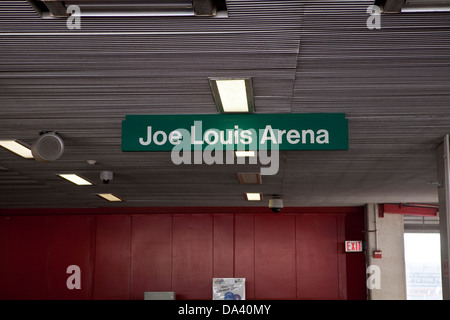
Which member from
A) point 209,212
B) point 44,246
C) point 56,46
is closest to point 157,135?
point 56,46

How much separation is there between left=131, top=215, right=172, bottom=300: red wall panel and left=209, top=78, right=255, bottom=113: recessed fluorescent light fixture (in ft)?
28.0

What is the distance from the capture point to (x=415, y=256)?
50.3 feet

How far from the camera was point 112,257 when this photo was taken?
44.2ft

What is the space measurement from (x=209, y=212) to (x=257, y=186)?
3.34 m

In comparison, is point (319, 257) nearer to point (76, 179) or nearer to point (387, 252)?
point (387, 252)

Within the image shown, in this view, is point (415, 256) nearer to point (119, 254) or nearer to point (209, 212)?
point (209, 212)

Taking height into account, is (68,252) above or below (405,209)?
below

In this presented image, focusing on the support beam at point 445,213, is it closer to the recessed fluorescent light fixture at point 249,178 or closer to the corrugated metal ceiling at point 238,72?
the corrugated metal ceiling at point 238,72

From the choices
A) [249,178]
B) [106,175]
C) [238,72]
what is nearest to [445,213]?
[238,72]

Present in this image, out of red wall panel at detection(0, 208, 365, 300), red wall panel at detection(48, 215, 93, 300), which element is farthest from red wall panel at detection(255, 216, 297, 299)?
red wall panel at detection(48, 215, 93, 300)

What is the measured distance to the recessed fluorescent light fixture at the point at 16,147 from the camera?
6812mm

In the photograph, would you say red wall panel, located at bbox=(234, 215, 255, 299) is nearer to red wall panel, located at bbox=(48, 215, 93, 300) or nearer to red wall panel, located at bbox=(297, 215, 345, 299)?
red wall panel, located at bbox=(297, 215, 345, 299)

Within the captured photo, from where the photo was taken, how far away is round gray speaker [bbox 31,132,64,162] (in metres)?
6.01

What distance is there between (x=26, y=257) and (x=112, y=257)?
2057 mm
